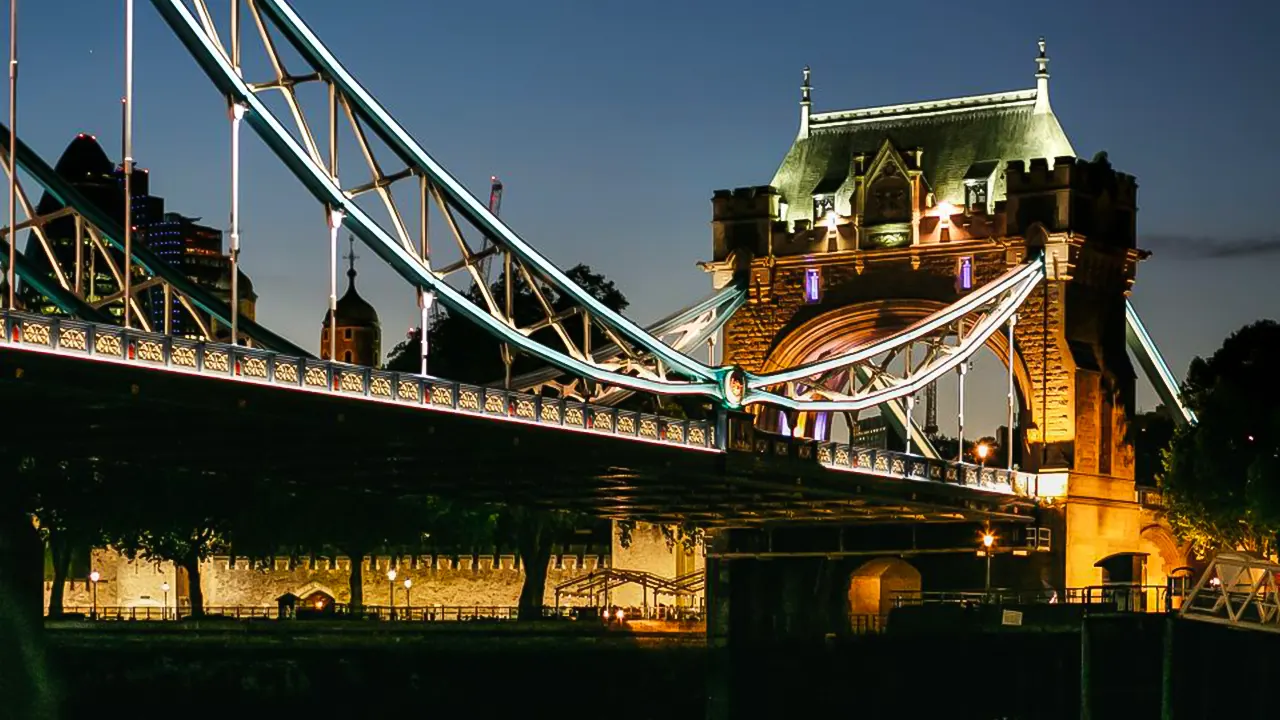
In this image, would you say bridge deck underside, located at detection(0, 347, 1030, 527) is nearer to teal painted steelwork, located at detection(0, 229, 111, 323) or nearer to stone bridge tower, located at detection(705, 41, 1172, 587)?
teal painted steelwork, located at detection(0, 229, 111, 323)

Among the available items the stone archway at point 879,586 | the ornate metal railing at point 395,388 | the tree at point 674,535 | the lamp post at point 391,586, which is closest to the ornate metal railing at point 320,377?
the ornate metal railing at point 395,388

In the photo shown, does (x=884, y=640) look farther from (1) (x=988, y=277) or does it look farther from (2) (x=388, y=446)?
(2) (x=388, y=446)

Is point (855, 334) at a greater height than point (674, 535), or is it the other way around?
point (855, 334)

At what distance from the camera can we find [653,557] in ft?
324

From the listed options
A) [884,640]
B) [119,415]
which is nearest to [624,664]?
[884,640]

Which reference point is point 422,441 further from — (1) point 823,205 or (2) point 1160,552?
(2) point 1160,552

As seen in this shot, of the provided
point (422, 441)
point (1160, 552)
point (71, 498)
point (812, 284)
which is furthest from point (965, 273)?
point (422, 441)

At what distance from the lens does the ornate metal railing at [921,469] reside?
71.4m

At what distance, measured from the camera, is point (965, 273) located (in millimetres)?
82125

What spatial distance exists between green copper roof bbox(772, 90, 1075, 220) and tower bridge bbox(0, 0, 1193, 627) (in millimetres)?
72

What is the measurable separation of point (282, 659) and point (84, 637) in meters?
9.46

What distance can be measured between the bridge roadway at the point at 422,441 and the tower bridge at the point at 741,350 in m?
0.07

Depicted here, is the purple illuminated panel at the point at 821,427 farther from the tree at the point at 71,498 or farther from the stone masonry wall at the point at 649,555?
the tree at the point at 71,498

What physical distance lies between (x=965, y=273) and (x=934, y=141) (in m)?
4.73
